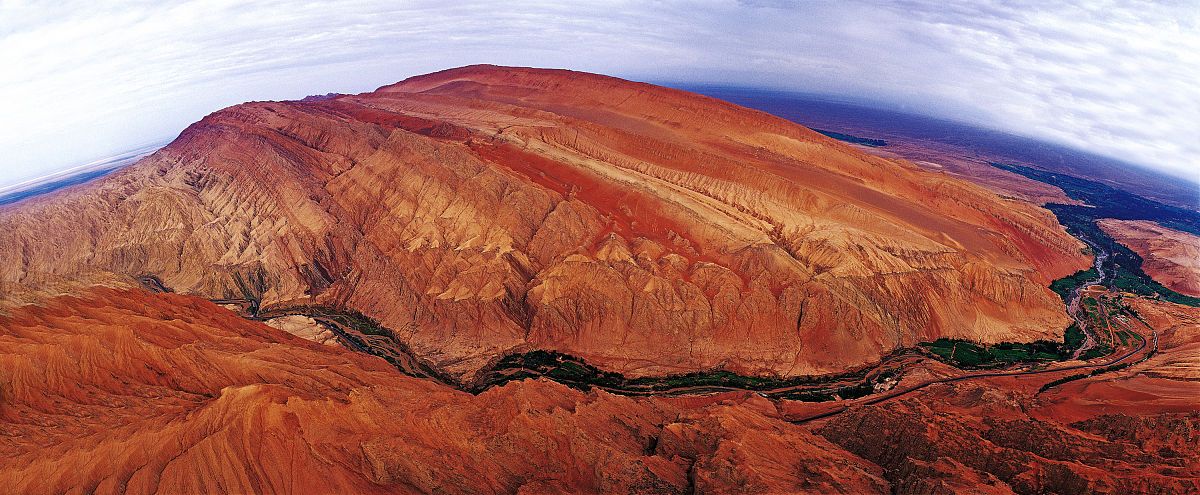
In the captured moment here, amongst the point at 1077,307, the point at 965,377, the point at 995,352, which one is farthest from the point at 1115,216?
the point at 965,377

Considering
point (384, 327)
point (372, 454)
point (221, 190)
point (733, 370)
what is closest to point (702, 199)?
point (733, 370)

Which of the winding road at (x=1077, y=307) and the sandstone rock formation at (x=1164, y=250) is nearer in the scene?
the winding road at (x=1077, y=307)

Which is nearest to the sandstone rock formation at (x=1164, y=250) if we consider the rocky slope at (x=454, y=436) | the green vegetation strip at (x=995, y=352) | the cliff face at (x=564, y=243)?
the cliff face at (x=564, y=243)

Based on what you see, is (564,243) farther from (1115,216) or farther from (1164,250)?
(1115,216)

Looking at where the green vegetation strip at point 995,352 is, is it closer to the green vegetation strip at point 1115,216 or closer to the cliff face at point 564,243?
the cliff face at point 564,243

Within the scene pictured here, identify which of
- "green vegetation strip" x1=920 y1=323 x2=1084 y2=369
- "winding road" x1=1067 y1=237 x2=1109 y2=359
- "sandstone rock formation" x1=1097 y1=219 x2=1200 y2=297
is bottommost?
"green vegetation strip" x1=920 y1=323 x2=1084 y2=369

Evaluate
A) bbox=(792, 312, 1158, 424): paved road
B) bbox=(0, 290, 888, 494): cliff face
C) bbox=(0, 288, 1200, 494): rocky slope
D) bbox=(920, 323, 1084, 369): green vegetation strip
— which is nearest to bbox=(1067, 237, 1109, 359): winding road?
bbox=(920, 323, 1084, 369): green vegetation strip

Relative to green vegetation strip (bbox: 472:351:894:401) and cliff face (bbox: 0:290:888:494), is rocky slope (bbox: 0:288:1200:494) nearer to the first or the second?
cliff face (bbox: 0:290:888:494)

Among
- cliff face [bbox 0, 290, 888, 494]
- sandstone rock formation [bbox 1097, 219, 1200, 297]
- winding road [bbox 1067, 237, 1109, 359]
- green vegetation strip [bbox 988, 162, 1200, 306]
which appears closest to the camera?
cliff face [bbox 0, 290, 888, 494]
